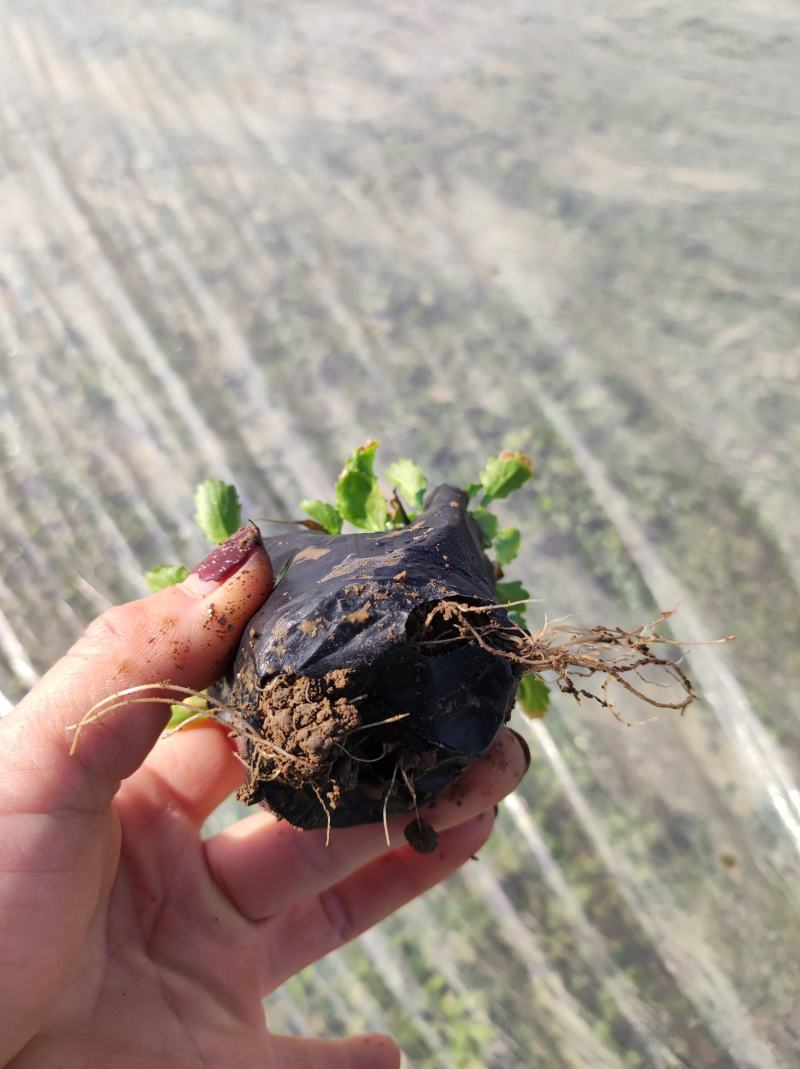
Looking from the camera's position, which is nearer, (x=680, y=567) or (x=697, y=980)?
(x=697, y=980)

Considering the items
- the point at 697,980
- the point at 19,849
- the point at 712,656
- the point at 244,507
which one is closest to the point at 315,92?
the point at 244,507

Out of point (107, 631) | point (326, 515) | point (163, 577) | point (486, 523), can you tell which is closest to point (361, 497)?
point (326, 515)

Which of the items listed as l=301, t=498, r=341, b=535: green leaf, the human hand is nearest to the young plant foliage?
the human hand

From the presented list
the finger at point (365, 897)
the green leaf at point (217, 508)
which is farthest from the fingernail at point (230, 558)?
the finger at point (365, 897)

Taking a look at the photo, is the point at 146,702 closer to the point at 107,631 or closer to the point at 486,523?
the point at 107,631

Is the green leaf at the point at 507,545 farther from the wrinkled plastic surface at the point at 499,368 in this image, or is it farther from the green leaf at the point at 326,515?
the wrinkled plastic surface at the point at 499,368

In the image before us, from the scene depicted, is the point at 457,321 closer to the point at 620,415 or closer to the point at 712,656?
the point at 620,415
